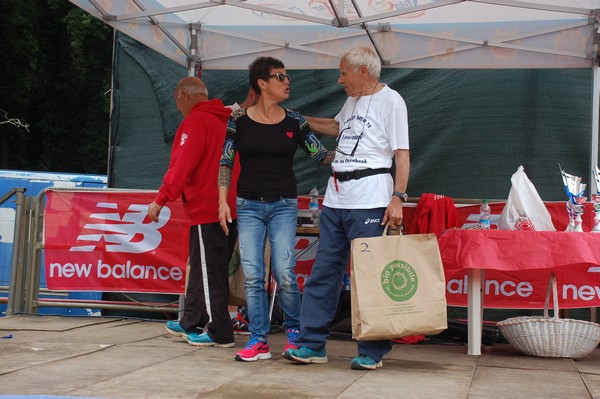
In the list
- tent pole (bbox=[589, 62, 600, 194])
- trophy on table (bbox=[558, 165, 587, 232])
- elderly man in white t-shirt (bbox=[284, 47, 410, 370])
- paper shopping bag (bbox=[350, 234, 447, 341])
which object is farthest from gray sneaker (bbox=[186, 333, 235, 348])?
tent pole (bbox=[589, 62, 600, 194])

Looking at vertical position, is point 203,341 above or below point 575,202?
below

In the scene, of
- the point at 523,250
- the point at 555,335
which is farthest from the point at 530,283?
the point at 523,250

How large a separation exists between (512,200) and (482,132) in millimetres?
2382

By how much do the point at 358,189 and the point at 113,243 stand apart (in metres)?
3.55

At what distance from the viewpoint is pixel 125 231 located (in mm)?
8078

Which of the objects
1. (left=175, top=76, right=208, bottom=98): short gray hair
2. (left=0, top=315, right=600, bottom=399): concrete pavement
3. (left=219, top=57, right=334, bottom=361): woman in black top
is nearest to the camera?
(left=0, top=315, right=600, bottom=399): concrete pavement

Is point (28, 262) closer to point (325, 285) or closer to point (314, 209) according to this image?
point (314, 209)

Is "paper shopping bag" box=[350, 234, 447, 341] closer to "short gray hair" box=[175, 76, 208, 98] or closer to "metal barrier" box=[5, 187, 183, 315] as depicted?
"short gray hair" box=[175, 76, 208, 98]

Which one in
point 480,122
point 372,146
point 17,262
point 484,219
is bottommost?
point 17,262

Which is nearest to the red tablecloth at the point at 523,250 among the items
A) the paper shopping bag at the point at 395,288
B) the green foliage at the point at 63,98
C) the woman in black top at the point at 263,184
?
the paper shopping bag at the point at 395,288

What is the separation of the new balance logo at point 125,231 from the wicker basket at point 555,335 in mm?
3401

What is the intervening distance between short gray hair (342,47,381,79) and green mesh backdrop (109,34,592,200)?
3.30 m

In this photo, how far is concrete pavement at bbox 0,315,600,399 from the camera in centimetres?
446

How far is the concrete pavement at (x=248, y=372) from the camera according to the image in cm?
446
